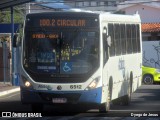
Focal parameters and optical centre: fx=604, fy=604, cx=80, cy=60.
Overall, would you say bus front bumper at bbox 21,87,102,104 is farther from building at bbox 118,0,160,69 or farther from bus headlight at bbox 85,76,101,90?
building at bbox 118,0,160,69

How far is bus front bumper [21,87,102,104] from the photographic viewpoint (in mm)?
16375

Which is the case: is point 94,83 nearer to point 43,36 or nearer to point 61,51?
point 61,51

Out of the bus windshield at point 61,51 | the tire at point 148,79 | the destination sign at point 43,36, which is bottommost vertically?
the tire at point 148,79

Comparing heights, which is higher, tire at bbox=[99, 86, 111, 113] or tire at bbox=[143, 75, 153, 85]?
tire at bbox=[99, 86, 111, 113]

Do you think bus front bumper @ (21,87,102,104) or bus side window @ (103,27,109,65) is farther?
bus side window @ (103,27,109,65)

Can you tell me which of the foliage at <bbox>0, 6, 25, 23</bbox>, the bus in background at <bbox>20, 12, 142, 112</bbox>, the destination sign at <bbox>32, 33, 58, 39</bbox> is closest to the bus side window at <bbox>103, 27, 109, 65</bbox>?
the bus in background at <bbox>20, 12, 142, 112</bbox>

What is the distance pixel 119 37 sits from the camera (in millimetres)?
19344

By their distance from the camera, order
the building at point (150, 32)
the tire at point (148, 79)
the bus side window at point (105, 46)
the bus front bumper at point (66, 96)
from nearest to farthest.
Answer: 1. the bus front bumper at point (66, 96)
2. the bus side window at point (105, 46)
3. the tire at point (148, 79)
4. the building at point (150, 32)

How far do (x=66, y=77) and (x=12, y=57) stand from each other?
51.1 ft

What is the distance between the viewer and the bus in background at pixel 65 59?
1644cm

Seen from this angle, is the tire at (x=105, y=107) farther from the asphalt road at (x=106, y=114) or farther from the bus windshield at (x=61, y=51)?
the bus windshield at (x=61, y=51)

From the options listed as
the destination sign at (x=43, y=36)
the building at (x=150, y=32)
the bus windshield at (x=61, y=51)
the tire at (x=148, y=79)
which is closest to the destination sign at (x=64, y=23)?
the bus windshield at (x=61, y=51)

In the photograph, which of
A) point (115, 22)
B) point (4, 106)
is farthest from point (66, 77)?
point (4, 106)

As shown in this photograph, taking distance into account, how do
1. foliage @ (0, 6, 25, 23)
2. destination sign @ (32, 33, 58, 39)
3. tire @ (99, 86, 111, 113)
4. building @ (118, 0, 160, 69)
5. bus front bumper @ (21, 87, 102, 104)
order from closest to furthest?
bus front bumper @ (21, 87, 102, 104) → destination sign @ (32, 33, 58, 39) → tire @ (99, 86, 111, 113) → building @ (118, 0, 160, 69) → foliage @ (0, 6, 25, 23)
